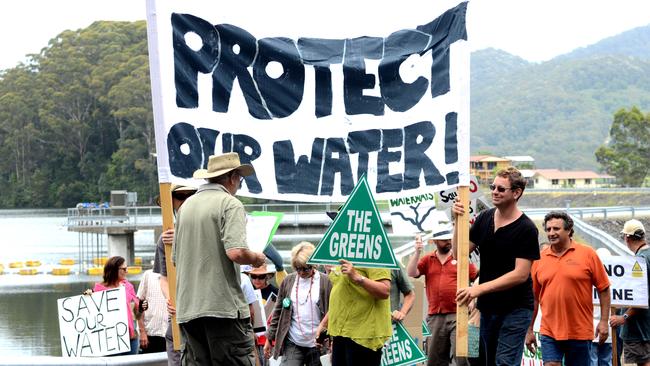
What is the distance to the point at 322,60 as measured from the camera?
8.13 m

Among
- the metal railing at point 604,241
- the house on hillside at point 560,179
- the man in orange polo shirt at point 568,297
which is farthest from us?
the house on hillside at point 560,179

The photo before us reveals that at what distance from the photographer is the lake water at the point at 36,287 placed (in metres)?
28.4

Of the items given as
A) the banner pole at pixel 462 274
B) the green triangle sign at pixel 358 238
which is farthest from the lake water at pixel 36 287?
the banner pole at pixel 462 274

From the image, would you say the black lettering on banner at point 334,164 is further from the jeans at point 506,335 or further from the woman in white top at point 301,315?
the jeans at point 506,335

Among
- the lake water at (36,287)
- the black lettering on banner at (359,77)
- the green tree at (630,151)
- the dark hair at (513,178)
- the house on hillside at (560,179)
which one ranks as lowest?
the house on hillside at (560,179)

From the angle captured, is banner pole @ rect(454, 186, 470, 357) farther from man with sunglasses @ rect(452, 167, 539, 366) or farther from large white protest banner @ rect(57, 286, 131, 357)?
large white protest banner @ rect(57, 286, 131, 357)

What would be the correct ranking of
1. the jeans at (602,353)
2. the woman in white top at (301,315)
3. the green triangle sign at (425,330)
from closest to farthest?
the woman in white top at (301,315) → the jeans at (602,353) → the green triangle sign at (425,330)

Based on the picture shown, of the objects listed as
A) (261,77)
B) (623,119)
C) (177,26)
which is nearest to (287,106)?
(261,77)

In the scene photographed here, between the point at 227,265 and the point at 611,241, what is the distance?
40.0 feet

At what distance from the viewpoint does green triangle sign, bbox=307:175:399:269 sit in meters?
7.36

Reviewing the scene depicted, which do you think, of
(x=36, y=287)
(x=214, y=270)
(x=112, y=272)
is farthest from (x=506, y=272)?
(x=36, y=287)

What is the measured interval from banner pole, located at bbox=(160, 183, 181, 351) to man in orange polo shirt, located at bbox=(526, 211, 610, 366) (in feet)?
9.30

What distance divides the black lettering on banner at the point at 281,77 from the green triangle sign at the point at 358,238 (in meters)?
0.96

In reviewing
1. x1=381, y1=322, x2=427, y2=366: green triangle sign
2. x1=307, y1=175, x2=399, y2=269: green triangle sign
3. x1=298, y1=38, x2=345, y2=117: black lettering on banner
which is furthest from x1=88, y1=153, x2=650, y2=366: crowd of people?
x1=298, y1=38, x2=345, y2=117: black lettering on banner
